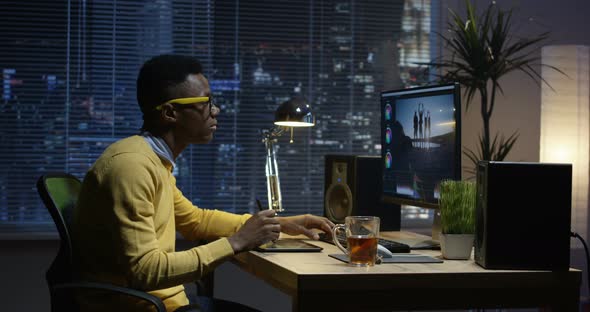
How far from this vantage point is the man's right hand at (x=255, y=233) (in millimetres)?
1969

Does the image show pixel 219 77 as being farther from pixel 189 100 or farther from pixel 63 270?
pixel 63 270

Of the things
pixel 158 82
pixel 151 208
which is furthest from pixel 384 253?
pixel 158 82

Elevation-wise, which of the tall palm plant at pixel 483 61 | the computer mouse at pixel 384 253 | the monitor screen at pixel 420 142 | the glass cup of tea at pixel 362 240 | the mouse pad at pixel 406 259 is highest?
the tall palm plant at pixel 483 61

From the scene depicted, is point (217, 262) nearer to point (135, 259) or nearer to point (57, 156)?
point (135, 259)

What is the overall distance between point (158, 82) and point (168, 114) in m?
0.09

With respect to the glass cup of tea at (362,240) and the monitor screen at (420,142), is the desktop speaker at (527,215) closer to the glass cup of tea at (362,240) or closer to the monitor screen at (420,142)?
the glass cup of tea at (362,240)

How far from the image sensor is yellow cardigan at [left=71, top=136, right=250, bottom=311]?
1773mm

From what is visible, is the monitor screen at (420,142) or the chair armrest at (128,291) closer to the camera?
the chair armrest at (128,291)

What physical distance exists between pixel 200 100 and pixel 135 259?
20.6 inches

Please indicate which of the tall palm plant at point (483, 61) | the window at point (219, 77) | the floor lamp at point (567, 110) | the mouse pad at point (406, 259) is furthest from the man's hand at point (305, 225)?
the floor lamp at point (567, 110)

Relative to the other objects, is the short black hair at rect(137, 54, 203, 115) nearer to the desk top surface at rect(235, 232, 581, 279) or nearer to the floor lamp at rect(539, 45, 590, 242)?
the desk top surface at rect(235, 232, 581, 279)

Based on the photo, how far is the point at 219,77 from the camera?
436 cm

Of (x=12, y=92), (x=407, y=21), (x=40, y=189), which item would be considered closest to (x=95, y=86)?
(x=12, y=92)

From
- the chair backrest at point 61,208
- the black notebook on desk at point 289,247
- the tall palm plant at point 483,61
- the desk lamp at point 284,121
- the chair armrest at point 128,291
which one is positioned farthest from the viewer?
the tall palm plant at point 483,61
